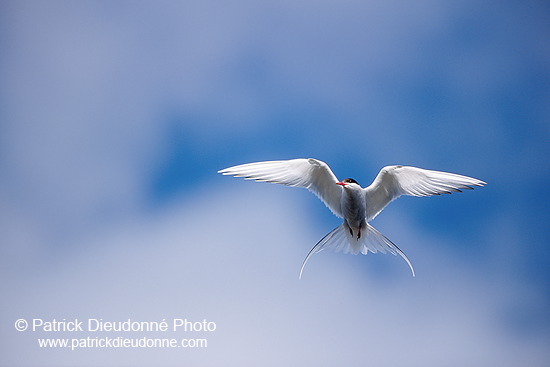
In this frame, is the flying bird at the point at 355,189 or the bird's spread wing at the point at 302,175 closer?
the bird's spread wing at the point at 302,175

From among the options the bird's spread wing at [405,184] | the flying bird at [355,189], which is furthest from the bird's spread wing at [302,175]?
the bird's spread wing at [405,184]

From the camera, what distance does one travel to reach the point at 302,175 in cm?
590

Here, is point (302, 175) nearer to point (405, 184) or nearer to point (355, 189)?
point (355, 189)

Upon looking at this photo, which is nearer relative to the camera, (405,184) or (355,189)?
(355,189)

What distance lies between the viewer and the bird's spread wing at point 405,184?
18.1ft

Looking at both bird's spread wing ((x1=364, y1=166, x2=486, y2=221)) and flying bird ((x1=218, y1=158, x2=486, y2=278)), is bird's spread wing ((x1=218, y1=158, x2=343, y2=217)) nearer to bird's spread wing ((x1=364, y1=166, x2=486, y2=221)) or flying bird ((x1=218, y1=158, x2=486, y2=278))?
flying bird ((x1=218, y1=158, x2=486, y2=278))

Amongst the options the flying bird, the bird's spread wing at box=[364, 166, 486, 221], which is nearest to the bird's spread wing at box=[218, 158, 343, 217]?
the flying bird

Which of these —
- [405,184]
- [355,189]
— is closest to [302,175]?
[355,189]

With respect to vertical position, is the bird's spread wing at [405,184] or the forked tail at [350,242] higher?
the bird's spread wing at [405,184]

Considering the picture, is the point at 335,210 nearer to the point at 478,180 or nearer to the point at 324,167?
the point at 324,167

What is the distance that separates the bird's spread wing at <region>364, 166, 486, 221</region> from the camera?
5.52 meters

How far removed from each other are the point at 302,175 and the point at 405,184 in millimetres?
1491

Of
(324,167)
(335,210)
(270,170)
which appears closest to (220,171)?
(270,170)

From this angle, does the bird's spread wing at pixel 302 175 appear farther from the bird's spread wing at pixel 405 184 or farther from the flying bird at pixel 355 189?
the bird's spread wing at pixel 405 184
